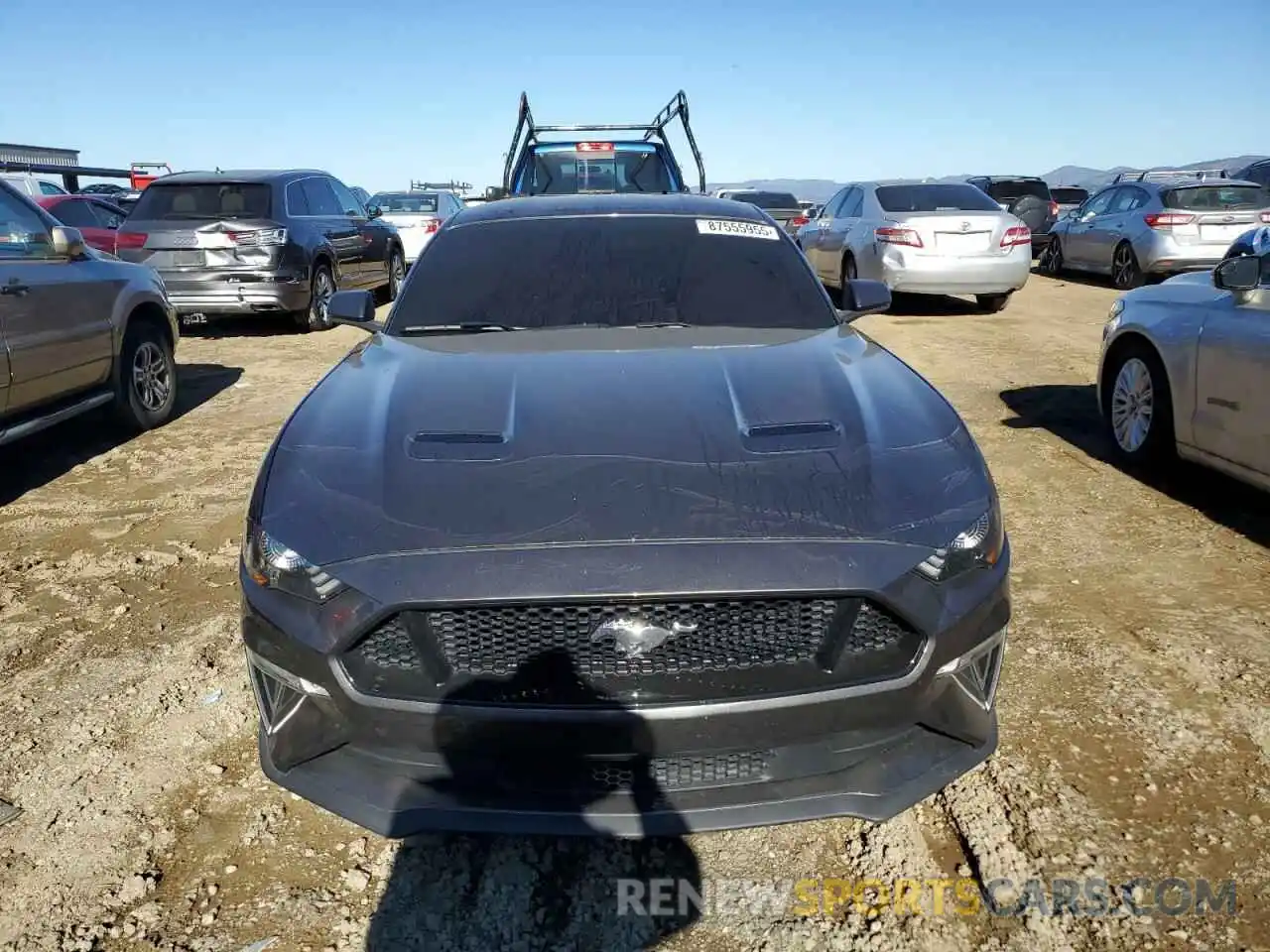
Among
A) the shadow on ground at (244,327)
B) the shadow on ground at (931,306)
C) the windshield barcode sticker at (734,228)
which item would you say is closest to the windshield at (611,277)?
the windshield barcode sticker at (734,228)

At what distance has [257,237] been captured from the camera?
9.32 metres

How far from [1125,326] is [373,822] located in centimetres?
477

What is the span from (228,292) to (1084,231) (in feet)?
39.0

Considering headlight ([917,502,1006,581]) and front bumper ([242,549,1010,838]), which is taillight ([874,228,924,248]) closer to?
headlight ([917,502,1006,581])

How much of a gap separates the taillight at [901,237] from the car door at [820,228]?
1861 millimetres

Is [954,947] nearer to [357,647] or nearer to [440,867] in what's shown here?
[440,867]

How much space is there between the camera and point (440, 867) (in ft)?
7.47

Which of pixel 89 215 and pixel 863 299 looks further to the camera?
pixel 89 215

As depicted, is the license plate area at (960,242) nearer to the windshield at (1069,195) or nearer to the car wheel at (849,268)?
the car wheel at (849,268)

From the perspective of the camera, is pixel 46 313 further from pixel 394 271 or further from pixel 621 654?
pixel 394 271

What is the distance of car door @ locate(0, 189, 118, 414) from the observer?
4.90m

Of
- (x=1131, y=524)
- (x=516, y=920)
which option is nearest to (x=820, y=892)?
(x=516, y=920)

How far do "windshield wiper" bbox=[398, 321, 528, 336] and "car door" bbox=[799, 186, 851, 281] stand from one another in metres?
9.73

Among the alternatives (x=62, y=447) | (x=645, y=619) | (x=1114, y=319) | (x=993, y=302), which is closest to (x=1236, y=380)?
(x=1114, y=319)
